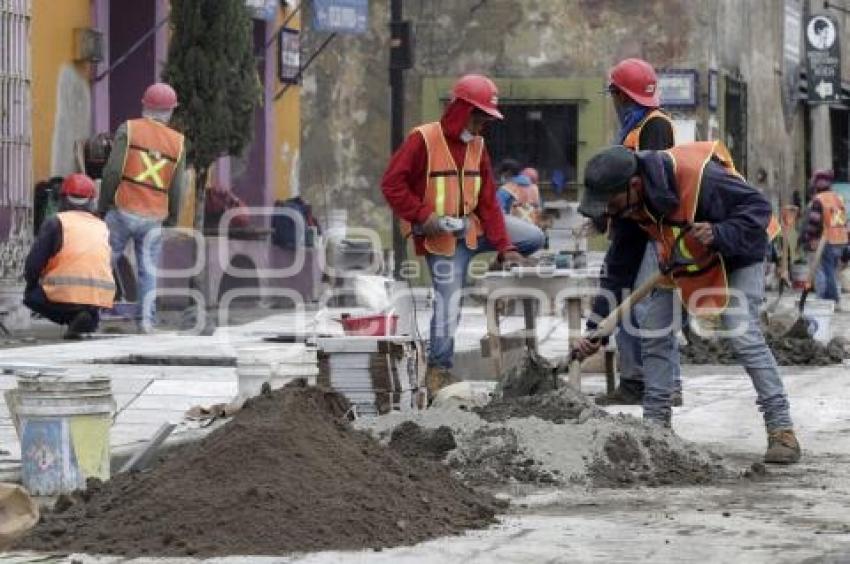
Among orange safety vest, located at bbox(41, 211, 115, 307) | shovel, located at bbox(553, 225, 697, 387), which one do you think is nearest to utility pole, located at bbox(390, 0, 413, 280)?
orange safety vest, located at bbox(41, 211, 115, 307)

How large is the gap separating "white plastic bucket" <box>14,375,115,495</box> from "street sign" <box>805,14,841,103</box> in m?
34.2

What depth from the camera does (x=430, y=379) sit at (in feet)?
40.0

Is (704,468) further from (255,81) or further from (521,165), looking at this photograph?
(521,165)

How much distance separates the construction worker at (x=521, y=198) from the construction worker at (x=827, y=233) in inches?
138

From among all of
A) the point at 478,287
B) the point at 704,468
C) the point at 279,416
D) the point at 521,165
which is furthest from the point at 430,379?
the point at 521,165

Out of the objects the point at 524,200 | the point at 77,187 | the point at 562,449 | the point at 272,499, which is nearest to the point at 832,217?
the point at 524,200

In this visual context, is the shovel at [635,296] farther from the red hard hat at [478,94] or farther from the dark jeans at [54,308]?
the dark jeans at [54,308]

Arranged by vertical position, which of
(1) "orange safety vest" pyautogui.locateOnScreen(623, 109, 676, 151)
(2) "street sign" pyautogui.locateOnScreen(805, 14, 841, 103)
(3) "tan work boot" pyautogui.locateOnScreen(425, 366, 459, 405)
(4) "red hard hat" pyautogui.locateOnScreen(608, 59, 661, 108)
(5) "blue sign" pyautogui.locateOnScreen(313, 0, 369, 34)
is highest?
(2) "street sign" pyautogui.locateOnScreen(805, 14, 841, 103)

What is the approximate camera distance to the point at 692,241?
9.53 m

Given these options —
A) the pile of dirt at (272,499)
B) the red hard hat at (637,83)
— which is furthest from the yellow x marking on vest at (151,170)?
the pile of dirt at (272,499)

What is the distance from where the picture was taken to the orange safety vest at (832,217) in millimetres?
26969

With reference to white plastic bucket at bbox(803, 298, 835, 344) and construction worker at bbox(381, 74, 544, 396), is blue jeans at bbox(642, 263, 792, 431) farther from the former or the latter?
white plastic bucket at bbox(803, 298, 835, 344)

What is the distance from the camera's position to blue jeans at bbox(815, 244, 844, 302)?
87.4ft

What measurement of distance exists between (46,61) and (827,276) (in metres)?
12.1
